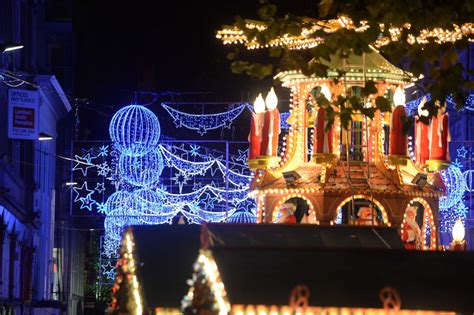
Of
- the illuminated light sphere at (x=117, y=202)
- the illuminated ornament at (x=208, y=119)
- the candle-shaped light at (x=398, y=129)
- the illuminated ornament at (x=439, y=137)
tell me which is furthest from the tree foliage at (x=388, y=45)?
the illuminated light sphere at (x=117, y=202)

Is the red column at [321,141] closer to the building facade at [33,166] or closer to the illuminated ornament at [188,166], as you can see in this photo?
the building facade at [33,166]

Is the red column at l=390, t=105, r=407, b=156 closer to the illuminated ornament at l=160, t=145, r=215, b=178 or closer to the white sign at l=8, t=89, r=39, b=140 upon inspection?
the white sign at l=8, t=89, r=39, b=140

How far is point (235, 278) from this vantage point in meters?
11.3

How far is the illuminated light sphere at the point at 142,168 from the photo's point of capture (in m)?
42.1

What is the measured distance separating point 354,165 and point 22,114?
67.9ft

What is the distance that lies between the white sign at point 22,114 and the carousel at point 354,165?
18.7 metres

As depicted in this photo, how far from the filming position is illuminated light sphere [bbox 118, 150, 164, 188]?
138 ft

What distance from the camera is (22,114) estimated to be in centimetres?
3922

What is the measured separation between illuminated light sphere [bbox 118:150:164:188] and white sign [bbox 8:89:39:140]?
11.6 feet

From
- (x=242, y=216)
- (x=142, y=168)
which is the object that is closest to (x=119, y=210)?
(x=142, y=168)

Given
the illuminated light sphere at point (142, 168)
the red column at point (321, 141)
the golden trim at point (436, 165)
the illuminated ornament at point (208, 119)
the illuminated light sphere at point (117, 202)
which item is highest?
the illuminated ornament at point (208, 119)

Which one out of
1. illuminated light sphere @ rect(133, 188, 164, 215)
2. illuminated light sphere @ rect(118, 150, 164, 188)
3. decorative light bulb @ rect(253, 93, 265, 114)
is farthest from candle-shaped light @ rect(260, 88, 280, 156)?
illuminated light sphere @ rect(133, 188, 164, 215)

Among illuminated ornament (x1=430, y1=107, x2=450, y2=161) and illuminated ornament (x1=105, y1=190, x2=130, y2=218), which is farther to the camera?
illuminated ornament (x1=105, y1=190, x2=130, y2=218)

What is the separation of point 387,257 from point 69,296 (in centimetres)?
5787
